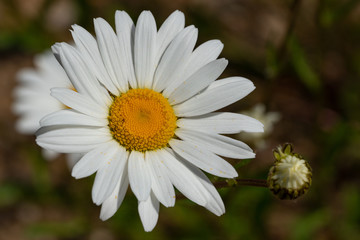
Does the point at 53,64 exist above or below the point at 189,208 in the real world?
above

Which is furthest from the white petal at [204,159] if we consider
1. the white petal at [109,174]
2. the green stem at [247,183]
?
the white petal at [109,174]

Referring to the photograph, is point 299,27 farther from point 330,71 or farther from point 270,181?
point 270,181

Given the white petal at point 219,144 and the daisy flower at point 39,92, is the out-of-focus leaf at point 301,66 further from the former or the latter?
the daisy flower at point 39,92

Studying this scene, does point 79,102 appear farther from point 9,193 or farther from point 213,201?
point 9,193

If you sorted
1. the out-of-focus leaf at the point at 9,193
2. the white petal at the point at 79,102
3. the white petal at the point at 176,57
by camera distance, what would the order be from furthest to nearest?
the out-of-focus leaf at the point at 9,193, the white petal at the point at 176,57, the white petal at the point at 79,102

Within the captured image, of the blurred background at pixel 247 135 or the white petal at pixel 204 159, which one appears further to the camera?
the blurred background at pixel 247 135

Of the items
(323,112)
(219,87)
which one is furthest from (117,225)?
(323,112)

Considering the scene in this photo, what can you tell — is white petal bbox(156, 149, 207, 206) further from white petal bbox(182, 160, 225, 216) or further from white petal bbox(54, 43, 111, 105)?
white petal bbox(54, 43, 111, 105)
